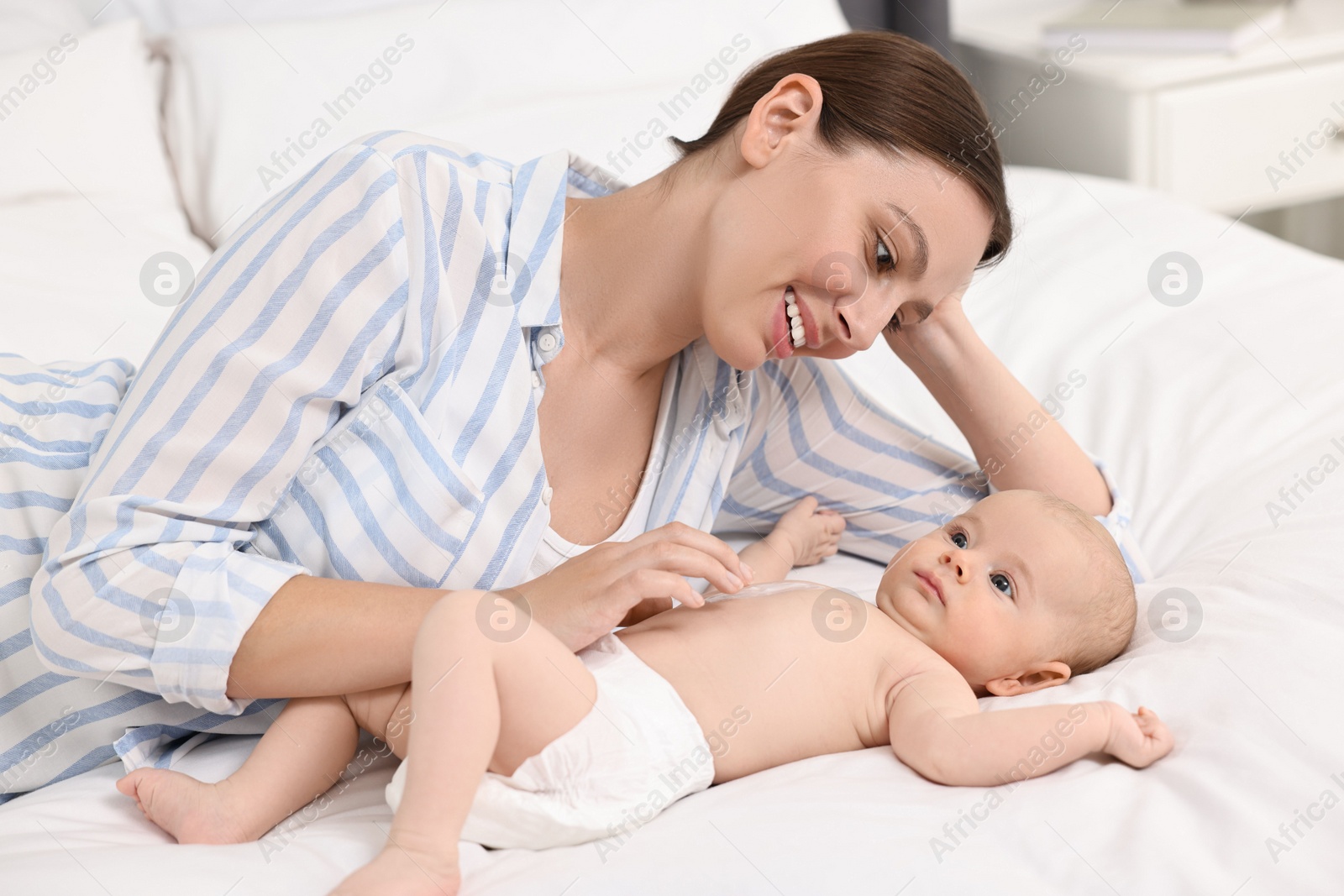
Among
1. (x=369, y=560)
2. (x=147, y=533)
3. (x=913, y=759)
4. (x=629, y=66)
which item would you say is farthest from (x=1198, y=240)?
(x=147, y=533)

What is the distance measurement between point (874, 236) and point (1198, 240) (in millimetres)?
1033

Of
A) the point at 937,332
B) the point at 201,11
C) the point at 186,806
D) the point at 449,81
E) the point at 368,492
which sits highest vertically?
the point at 201,11

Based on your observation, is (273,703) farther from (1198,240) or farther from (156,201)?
(1198,240)

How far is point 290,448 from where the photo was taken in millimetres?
977

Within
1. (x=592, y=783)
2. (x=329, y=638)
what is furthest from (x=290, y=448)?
(x=592, y=783)

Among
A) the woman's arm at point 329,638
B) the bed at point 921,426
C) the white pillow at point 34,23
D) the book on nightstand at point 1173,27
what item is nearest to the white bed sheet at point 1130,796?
the bed at point 921,426

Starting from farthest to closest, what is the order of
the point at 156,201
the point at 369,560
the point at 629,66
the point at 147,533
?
the point at 629,66 → the point at 156,201 → the point at 369,560 → the point at 147,533

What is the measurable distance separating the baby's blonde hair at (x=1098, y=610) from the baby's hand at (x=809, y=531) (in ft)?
1.04

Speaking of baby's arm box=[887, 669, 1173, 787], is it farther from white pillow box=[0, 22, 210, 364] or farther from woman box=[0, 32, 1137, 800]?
white pillow box=[0, 22, 210, 364]

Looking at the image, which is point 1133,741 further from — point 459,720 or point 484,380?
point 484,380

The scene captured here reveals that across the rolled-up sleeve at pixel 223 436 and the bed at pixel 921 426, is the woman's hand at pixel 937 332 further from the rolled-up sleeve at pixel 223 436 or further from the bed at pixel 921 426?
the rolled-up sleeve at pixel 223 436

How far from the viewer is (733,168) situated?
1109mm

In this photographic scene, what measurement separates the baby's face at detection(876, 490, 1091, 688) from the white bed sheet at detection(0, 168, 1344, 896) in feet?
0.16

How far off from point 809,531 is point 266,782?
26.4 inches
